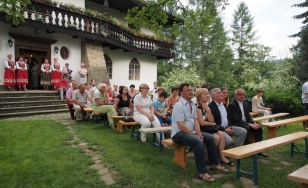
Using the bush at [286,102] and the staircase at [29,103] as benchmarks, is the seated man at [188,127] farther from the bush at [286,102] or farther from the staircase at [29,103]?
the bush at [286,102]

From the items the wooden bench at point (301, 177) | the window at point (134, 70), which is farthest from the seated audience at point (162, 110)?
the window at point (134, 70)

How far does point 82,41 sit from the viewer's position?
14.8m

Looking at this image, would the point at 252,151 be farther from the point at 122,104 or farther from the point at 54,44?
the point at 54,44

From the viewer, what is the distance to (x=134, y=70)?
1953 cm

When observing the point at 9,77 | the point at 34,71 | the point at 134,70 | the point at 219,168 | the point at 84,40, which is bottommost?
the point at 219,168

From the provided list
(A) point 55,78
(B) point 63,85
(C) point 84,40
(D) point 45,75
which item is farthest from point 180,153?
(C) point 84,40

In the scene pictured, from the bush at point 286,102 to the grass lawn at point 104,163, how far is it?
606 cm

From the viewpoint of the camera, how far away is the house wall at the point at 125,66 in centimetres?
1794

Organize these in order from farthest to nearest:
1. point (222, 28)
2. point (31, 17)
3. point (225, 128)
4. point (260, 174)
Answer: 1. point (222, 28)
2. point (31, 17)
3. point (225, 128)
4. point (260, 174)

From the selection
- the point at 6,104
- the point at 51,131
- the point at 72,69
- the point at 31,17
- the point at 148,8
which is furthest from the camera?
the point at 72,69

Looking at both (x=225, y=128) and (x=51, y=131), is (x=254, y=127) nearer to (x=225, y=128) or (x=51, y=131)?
(x=225, y=128)

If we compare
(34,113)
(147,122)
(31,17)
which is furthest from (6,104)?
(147,122)

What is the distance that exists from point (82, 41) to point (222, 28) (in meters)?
25.1

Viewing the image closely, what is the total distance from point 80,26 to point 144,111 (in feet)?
30.1
